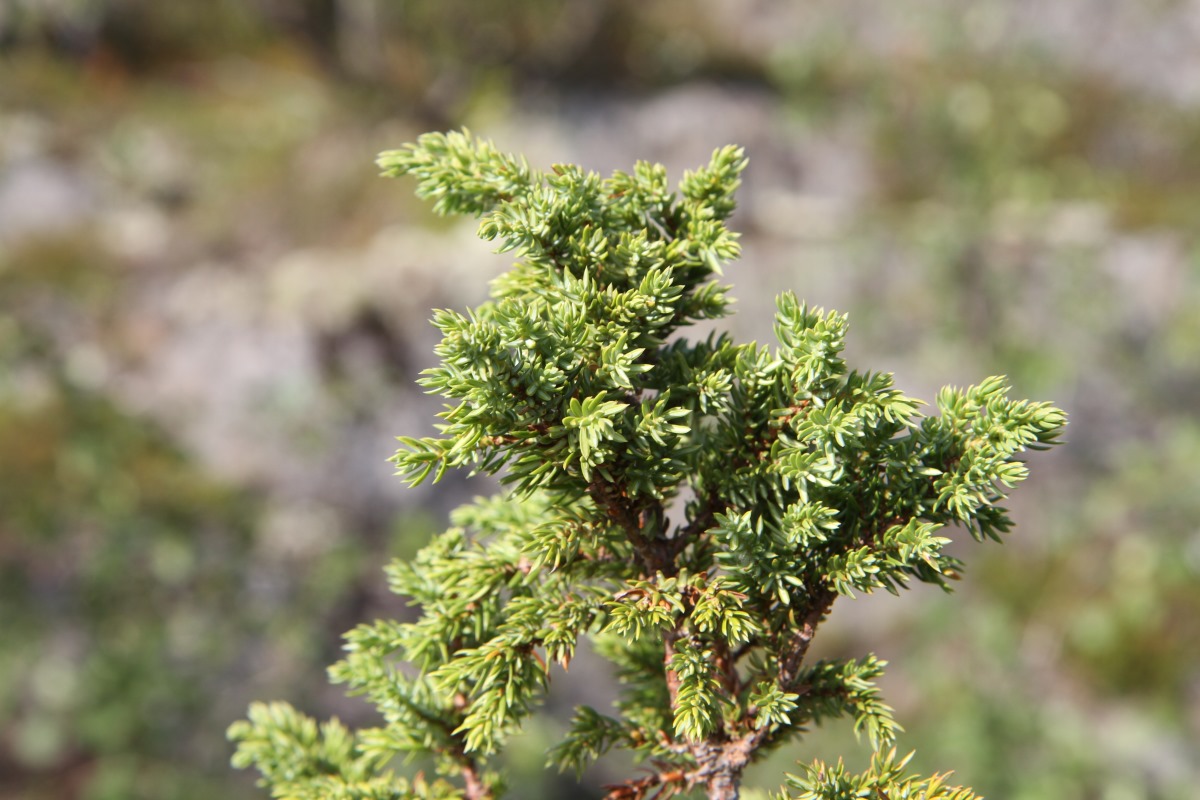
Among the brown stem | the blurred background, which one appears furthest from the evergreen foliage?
the blurred background

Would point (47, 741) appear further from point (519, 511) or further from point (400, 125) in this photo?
point (519, 511)

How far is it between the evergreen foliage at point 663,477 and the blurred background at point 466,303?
21.4 feet

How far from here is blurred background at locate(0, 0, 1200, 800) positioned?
879 cm

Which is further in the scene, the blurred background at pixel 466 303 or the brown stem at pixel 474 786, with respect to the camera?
the blurred background at pixel 466 303

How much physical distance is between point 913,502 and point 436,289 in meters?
8.91

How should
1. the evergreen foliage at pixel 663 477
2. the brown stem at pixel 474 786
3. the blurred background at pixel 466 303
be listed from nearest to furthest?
the evergreen foliage at pixel 663 477, the brown stem at pixel 474 786, the blurred background at pixel 466 303

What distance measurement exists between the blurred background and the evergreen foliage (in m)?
6.51

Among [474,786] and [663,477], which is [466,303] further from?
[663,477]

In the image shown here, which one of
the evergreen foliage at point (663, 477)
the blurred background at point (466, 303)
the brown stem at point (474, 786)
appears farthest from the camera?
the blurred background at point (466, 303)

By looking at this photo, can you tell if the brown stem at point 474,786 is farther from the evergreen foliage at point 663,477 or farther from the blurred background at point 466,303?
Answer: the blurred background at point 466,303

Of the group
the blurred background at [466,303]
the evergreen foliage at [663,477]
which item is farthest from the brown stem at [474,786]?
the blurred background at [466,303]

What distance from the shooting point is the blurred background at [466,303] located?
8.79m

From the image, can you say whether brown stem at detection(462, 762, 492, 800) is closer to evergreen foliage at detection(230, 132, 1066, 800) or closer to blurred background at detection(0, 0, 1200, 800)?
evergreen foliage at detection(230, 132, 1066, 800)

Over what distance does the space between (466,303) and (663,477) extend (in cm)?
731
